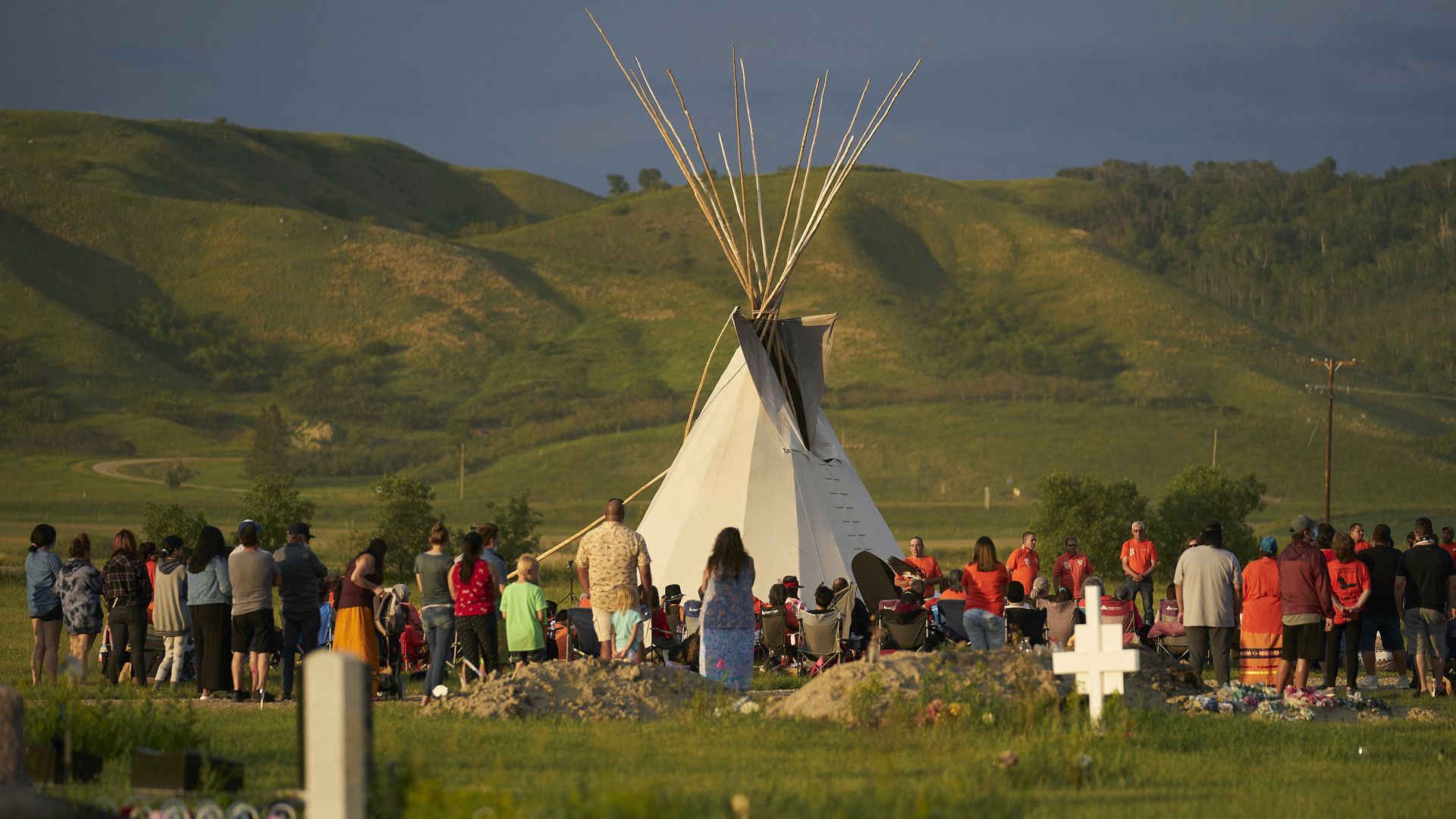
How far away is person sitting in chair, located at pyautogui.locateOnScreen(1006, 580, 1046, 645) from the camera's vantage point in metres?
13.1

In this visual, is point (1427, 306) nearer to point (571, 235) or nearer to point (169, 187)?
point (571, 235)

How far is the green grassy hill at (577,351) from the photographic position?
73.4 metres

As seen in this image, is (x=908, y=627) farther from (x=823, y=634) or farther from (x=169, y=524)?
(x=169, y=524)

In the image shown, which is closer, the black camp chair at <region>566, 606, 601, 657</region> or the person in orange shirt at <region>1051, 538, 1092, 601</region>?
the black camp chair at <region>566, 606, 601, 657</region>

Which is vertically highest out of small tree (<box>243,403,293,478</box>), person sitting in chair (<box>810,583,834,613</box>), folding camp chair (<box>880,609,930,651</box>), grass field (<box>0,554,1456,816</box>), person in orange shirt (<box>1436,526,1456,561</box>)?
small tree (<box>243,403,293,478</box>)

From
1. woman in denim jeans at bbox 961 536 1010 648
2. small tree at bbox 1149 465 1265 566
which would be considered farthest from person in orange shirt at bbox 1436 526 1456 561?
small tree at bbox 1149 465 1265 566

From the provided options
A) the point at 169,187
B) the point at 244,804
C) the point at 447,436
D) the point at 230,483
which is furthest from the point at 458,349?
the point at 244,804

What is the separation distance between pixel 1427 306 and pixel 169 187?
4602 inches

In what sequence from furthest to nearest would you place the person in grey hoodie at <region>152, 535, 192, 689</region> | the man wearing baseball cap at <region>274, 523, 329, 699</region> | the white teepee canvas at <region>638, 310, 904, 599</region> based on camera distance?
the white teepee canvas at <region>638, 310, 904, 599</region> → the person in grey hoodie at <region>152, 535, 192, 689</region> → the man wearing baseball cap at <region>274, 523, 329, 699</region>

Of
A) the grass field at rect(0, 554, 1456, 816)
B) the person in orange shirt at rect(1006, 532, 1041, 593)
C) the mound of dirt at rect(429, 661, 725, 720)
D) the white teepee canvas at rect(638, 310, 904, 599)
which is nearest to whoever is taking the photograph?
the grass field at rect(0, 554, 1456, 816)

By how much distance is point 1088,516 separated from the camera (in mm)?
41125

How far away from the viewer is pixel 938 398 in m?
85.8

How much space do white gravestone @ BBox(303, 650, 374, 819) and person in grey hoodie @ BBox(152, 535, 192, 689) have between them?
284 inches

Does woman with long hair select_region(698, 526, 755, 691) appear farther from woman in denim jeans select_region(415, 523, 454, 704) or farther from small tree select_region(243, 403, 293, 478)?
small tree select_region(243, 403, 293, 478)
